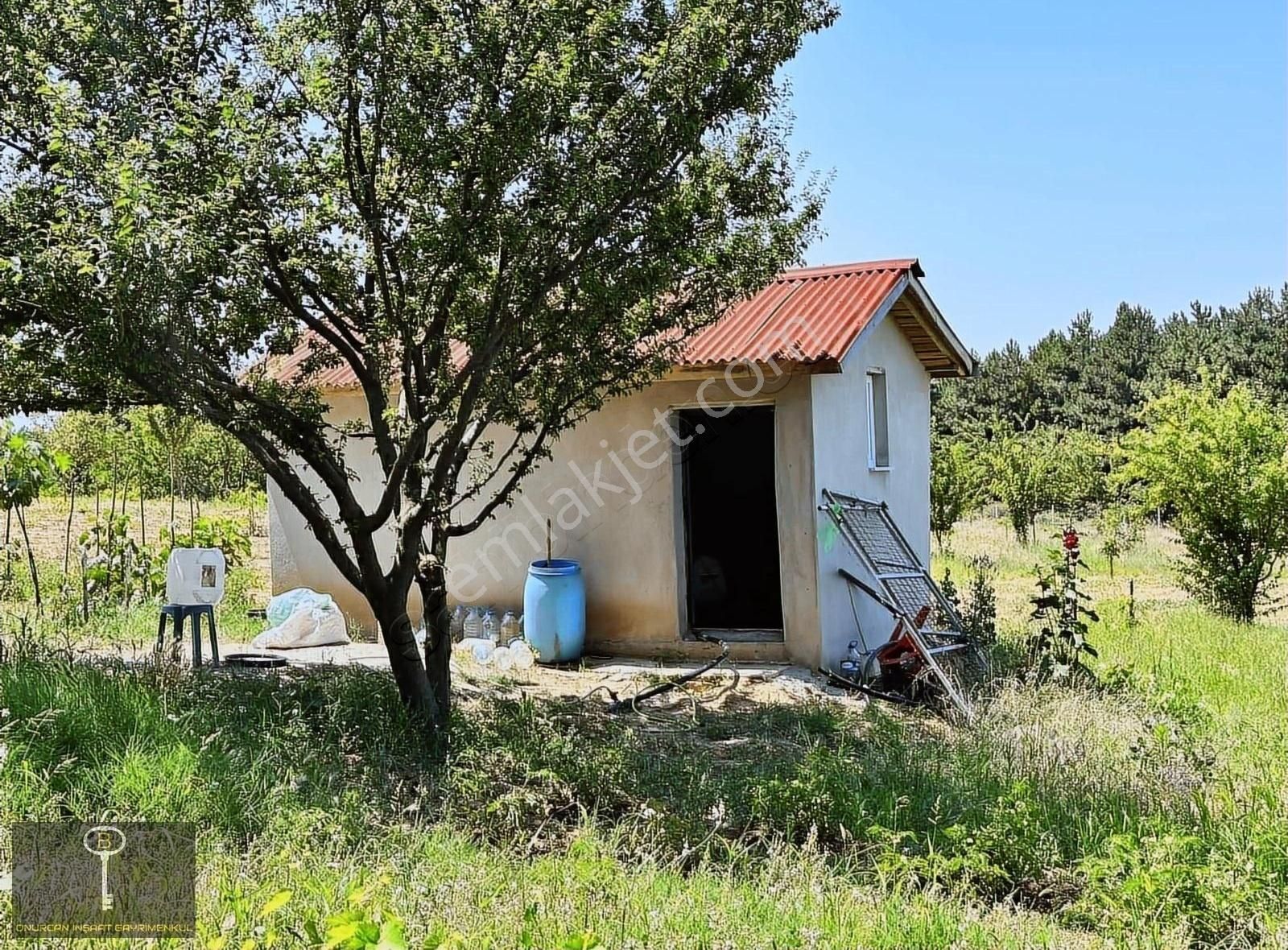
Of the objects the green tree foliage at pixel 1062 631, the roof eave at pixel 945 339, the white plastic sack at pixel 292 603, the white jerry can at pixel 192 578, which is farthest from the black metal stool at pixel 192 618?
the roof eave at pixel 945 339

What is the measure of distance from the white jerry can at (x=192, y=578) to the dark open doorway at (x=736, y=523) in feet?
21.0

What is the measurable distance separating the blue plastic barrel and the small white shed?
19.7 inches

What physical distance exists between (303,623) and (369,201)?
5901mm

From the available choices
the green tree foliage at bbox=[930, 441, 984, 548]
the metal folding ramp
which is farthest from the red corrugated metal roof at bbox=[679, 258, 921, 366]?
the green tree foliage at bbox=[930, 441, 984, 548]

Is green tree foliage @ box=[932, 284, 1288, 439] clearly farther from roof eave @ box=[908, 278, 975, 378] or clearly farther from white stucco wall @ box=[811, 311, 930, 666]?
white stucco wall @ box=[811, 311, 930, 666]

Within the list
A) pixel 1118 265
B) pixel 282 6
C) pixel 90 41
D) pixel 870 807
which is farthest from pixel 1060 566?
pixel 1118 265

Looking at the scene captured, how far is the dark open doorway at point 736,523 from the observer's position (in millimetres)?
13570

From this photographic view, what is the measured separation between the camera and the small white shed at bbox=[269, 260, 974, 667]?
10312 millimetres

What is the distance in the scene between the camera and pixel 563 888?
4.32m

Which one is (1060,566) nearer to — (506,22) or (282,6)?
(506,22)

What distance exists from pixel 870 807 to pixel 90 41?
246 inches

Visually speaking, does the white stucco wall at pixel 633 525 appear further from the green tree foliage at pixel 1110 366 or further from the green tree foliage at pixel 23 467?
the green tree foliage at pixel 1110 366

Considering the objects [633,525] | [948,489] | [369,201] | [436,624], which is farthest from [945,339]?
[948,489]

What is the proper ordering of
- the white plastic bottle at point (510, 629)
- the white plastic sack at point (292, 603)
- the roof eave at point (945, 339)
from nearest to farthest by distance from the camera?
the white plastic bottle at point (510, 629), the white plastic sack at point (292, 603), the roof eave at point (945, 339)
